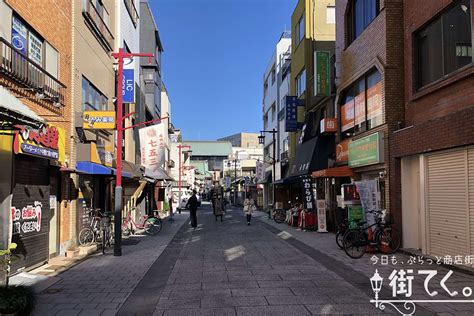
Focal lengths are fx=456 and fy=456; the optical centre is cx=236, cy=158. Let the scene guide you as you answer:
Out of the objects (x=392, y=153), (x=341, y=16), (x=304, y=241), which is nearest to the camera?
(x=392, y=153)

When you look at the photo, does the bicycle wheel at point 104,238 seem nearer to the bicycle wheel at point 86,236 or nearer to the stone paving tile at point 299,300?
the bicycle wheel at point 86,236

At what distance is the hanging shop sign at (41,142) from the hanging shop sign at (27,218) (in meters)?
1.23

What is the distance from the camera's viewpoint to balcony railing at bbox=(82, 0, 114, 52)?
15273 mm

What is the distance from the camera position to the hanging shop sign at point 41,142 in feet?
29.6

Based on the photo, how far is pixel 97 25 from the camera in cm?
1683

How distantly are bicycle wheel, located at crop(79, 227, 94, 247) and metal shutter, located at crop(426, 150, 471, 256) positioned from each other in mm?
9822

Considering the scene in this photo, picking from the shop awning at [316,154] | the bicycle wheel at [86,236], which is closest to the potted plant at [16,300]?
the bicycle wheel at [86,236]

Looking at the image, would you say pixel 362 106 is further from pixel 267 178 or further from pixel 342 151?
pixel 267 178

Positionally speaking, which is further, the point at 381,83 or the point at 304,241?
the point at 304,241

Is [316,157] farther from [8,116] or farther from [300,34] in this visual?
[8,116]

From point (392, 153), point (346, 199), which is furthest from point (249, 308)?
point (346, 199)

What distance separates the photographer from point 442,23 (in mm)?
11461

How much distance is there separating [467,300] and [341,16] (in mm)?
14334

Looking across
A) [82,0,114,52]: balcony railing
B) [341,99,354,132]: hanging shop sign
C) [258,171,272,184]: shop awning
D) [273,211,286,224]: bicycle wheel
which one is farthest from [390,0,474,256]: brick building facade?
[258,171,272,184]: shop awning
